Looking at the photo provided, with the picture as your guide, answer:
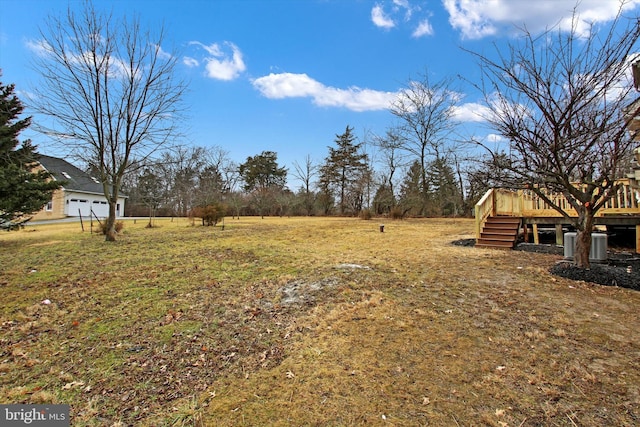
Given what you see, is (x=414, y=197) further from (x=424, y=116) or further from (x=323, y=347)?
(x=323, y=347)

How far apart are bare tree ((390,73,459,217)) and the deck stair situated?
10.7m

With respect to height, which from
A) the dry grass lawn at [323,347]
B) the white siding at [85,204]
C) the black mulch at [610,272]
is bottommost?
the dry grass lawn at [323,347]

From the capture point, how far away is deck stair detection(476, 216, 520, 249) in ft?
28.5

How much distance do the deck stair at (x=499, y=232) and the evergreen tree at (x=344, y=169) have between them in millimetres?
22607

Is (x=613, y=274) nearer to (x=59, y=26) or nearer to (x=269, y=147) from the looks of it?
(x=59, y=26)

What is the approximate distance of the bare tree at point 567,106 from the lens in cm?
450

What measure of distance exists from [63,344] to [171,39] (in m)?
11.0

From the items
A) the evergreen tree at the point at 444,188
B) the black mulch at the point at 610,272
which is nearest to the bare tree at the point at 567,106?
the black mulch at the point at 610,272

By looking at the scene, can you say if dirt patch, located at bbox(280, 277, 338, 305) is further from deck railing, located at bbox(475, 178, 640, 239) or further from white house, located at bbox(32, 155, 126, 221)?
white house, located at bbox(32, 155, 126, 221)

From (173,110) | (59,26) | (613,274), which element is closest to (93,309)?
Answer: (613,274)

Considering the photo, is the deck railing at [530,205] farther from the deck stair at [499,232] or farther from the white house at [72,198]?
the white house at [72,198]

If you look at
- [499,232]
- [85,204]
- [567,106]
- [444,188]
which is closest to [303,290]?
[567,106]

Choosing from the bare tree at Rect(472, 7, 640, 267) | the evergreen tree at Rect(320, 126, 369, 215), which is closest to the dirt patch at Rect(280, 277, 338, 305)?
the bare tree at Rect(472, 7, 640, 267)

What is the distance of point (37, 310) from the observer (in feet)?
13.4
